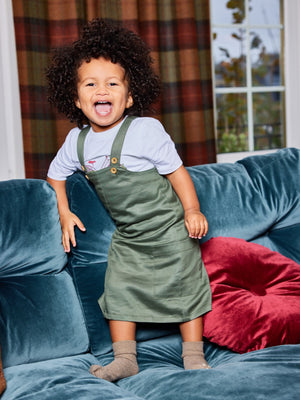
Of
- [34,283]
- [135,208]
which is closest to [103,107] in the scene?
[135,208]

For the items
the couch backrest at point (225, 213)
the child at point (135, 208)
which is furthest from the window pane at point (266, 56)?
the child at point (135, 208)

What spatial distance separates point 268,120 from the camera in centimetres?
308

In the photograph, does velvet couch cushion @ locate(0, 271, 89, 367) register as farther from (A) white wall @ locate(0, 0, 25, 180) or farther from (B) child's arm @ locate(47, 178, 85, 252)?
(A) white wall @ locate(0, 0, 25, 180)

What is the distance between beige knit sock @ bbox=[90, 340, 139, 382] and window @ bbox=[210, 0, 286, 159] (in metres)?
1.75

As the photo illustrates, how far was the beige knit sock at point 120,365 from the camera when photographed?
4.33 feet

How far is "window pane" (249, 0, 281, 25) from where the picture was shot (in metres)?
2.91

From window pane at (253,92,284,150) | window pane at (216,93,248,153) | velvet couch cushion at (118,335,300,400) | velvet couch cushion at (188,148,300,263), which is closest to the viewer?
velvet couch cushion at (118,335,300,400)

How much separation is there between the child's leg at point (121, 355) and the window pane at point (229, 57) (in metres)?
1.80

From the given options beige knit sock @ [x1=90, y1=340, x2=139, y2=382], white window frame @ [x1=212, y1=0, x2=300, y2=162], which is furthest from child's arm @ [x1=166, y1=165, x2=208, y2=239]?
white window frame @ [x1=212, y1=0, x2=300, y2=162]

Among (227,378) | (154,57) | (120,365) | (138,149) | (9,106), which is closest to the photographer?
(227,378)

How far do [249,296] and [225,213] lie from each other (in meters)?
0.36

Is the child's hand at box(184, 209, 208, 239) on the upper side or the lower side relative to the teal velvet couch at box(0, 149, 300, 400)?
upper

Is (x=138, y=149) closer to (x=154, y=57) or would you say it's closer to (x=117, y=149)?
(x=117, y=149)

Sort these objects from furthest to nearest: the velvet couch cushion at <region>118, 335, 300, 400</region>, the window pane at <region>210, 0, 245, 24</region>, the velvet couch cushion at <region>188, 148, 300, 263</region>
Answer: the window pane at <region>210, 0, 245, 24</region> < the velvet couch cushion at <region>188, 148, 300, 263</region> < the velvet couch cushion at <region>118, 335, 300, 400</region>
